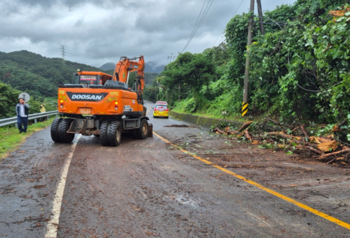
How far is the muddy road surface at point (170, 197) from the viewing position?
3365mm

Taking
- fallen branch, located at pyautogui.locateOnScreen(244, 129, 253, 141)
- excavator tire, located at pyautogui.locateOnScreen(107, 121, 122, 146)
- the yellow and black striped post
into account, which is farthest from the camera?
the yellow and black striped post

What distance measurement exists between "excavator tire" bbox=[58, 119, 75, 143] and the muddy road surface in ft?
6.78

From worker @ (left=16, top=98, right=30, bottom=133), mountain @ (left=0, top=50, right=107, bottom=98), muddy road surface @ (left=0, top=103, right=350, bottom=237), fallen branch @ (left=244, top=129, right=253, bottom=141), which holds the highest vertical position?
mountain @ (left=0, top=50, right=107, bottom=98)

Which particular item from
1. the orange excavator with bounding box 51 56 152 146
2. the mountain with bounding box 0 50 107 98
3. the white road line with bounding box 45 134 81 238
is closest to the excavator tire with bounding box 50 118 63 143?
the orange excavator with bounding box 51 56 152 146

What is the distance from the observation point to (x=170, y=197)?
4453 millimetres

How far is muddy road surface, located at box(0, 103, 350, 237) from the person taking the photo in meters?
3.37

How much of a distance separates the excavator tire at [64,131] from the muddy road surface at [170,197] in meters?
2.07

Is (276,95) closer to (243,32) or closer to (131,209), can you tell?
(243,32)

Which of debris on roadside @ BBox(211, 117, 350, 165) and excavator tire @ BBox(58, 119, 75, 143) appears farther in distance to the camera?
excavator tire @ BBox(58, 119, 75, 143)

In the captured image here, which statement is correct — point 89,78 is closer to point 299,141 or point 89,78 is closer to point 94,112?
point 94,112

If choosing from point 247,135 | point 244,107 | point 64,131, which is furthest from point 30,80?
point 247,135

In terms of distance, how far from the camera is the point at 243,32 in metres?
18.1

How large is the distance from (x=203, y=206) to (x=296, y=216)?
1304 mm

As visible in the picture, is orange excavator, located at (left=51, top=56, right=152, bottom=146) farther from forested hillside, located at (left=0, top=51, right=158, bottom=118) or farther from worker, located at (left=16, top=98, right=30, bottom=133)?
worker, located at (left=16, top=98, right=30, bottom=133)
